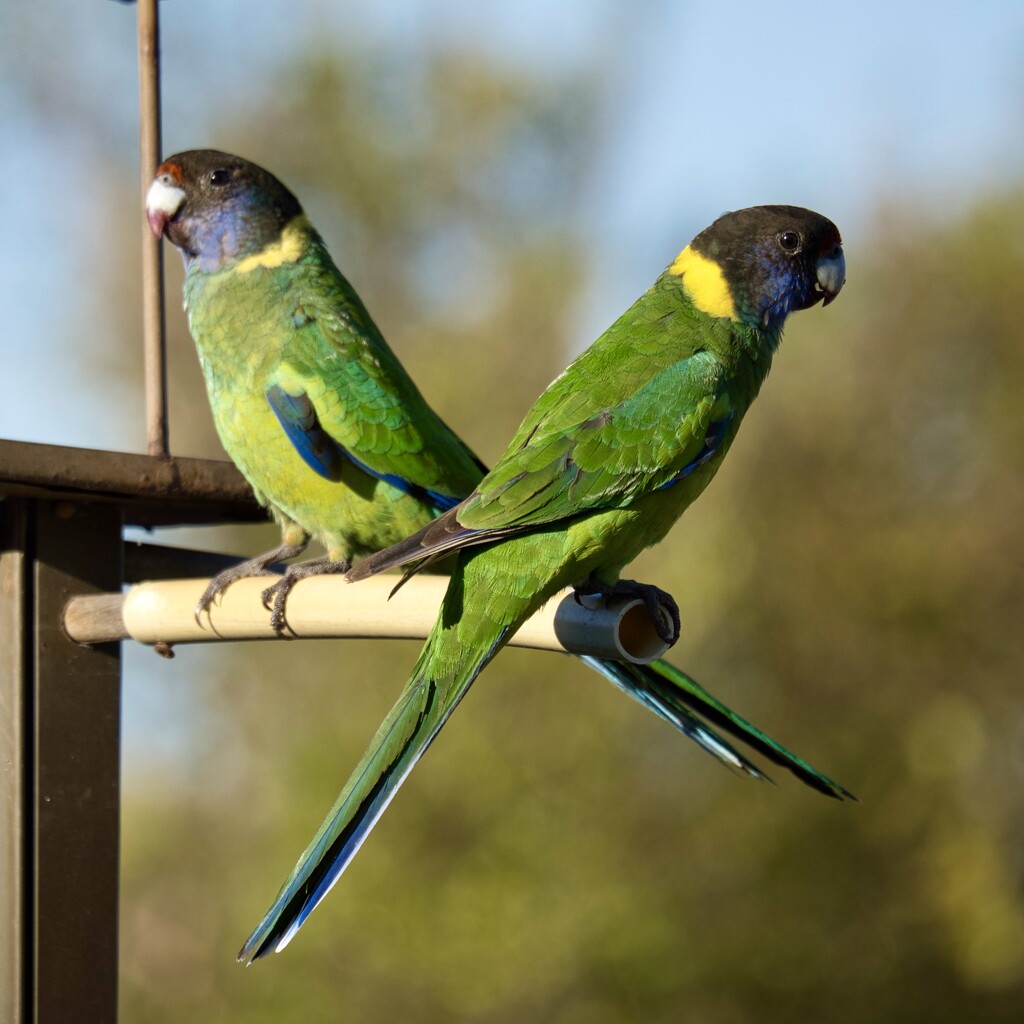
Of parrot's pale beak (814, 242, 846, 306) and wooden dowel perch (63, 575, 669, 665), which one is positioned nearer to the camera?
wooden dowel perch (63, 575, 669, 665)

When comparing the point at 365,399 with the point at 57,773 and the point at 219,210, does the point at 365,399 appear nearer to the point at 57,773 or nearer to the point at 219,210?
the point at 219,210

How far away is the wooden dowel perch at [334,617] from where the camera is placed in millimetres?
1638

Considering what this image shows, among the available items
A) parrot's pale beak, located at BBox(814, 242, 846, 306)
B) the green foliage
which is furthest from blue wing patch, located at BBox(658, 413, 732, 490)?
the green foliage

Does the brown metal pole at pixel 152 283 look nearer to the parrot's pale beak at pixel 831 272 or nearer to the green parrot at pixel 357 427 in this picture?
the green parrot at pixel 357 427

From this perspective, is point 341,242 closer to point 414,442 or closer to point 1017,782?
point 1017,782

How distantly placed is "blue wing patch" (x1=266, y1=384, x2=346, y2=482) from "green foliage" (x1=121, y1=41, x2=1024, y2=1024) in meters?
3.90

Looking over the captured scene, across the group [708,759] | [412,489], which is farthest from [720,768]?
[412,489]

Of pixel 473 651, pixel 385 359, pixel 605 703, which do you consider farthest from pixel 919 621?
pixel 473 651

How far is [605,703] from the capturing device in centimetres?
634

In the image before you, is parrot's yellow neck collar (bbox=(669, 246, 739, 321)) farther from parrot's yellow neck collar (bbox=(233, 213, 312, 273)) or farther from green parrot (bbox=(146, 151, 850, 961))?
parrot's yellow neck collar (bbox=(233, 213, 312, 273))

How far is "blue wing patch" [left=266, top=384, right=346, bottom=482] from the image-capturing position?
7.93 feet

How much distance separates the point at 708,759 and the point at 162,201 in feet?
16.0

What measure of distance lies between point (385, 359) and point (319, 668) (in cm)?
444

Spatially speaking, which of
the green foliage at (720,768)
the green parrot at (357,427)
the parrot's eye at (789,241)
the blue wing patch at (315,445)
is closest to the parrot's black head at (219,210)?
the green parrot at (357,427)
